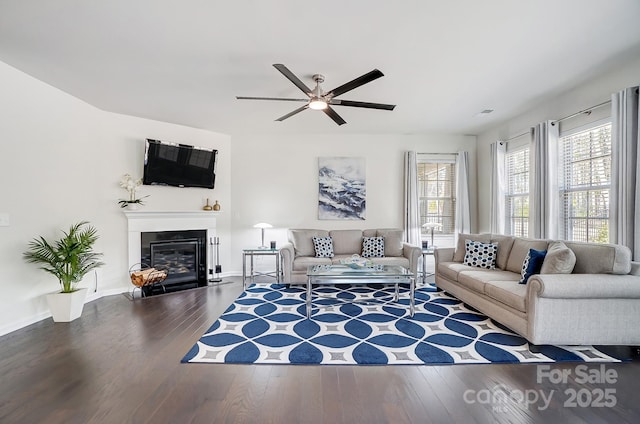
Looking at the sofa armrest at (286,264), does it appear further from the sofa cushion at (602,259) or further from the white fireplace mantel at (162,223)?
the sofa cushion at (602,259)

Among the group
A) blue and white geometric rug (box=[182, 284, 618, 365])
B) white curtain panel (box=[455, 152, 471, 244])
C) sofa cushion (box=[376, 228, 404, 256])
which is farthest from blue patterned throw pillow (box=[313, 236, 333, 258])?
white curtain panel (box=[455, 152, 471, 244])


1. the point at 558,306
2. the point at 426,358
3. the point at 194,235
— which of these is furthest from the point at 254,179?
the point at 558,306

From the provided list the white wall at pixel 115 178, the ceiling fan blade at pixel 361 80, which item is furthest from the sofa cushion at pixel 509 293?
the white wall at pixel 115 178

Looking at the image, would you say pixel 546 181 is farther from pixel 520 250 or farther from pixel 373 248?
pixel 373 248

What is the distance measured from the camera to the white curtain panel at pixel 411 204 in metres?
5.62

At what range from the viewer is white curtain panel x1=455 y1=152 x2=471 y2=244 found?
5.64 m

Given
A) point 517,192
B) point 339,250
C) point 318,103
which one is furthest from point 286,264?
point 517,192

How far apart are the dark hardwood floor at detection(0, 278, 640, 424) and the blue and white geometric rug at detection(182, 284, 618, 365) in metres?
0.13

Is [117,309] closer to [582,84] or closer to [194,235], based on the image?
[194,235]

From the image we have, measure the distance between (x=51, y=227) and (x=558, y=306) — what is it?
5.51 metres

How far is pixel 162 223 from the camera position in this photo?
4.73m

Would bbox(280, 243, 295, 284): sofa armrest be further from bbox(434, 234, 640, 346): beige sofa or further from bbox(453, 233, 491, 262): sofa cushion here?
bbox(434, 234, 640, 346): beige sofa

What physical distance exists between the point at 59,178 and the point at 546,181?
21.0 ft

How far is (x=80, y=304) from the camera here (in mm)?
3408
